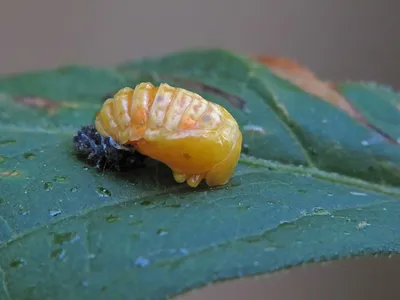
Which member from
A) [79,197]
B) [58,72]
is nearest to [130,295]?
[79,197]

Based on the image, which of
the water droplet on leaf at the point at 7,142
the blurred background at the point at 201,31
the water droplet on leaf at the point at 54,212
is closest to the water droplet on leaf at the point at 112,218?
the water droplet on leaf at the point at 54,212

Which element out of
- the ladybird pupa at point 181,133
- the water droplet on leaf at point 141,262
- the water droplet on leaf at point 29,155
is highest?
the ladybird pupa at point 181,133

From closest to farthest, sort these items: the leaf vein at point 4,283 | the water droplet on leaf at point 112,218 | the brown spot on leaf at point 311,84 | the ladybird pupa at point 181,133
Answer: the leaf vein at point 4,283 < the water droplet on leaf at point 112,218 < the ladybird pupa at point 181,133 < the brown spot on leaf at point 311,84

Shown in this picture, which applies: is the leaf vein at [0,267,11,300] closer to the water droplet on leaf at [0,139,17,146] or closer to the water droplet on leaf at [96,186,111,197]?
the water droplet on leaf at [96,186,111,197]

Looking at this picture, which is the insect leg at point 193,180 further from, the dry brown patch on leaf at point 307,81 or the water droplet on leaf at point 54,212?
the dry brown patch on leaf at point 307,81

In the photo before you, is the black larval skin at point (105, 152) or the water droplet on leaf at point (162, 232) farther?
the black larval skin at point (105, 152)

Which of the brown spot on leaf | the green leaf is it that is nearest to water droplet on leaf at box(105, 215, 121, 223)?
the green leaf
